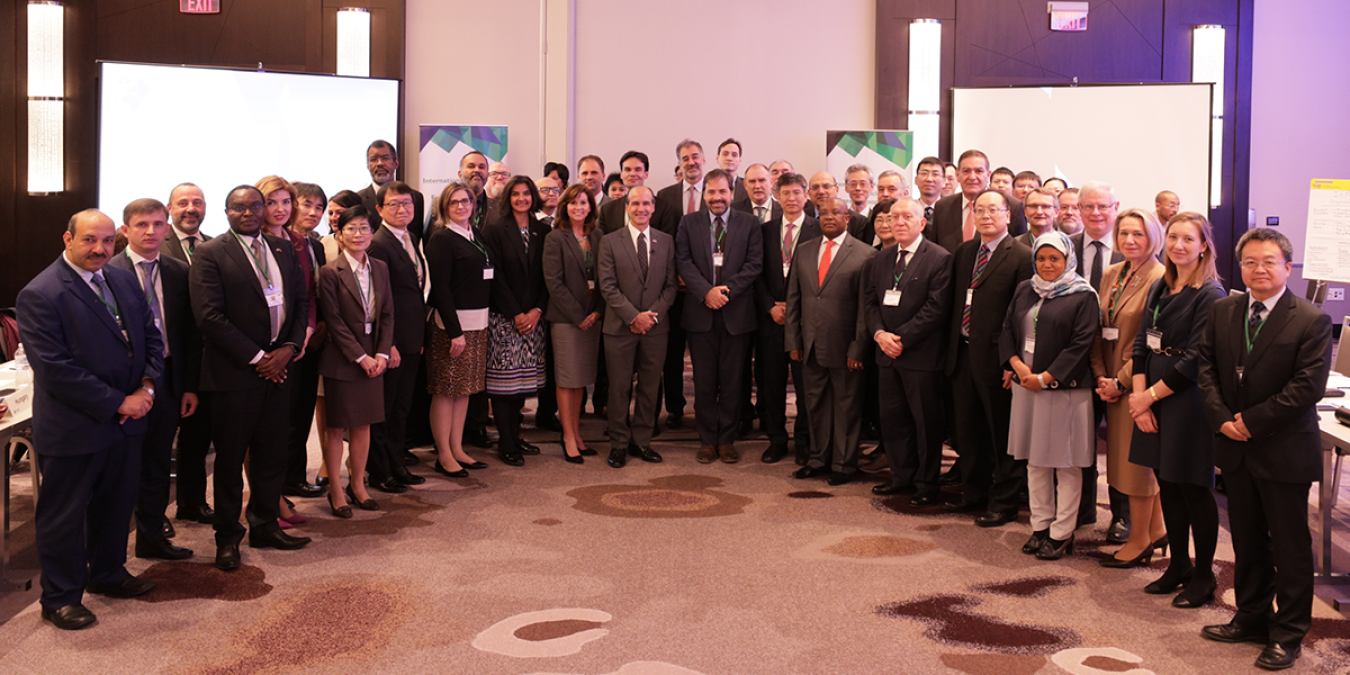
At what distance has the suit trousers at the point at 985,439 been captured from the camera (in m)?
A: 4.53

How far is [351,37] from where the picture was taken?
28.3 ft

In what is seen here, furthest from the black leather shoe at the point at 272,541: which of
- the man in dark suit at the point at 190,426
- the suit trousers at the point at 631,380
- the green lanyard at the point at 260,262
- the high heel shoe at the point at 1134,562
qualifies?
the high heel shoe at the point at 1134,562

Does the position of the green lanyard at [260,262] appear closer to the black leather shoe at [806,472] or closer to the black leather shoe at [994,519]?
the black leather shoe at [806,472]

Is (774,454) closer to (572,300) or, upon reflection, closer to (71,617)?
(572,300)

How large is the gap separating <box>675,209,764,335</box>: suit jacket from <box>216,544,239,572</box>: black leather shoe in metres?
2.76

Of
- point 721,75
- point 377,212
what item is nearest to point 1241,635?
point 377,212

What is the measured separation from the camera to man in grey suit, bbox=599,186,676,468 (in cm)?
558

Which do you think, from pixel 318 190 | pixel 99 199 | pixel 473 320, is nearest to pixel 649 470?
pixel 473 320

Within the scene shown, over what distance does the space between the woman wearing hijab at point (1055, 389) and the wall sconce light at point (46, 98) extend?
313 inches

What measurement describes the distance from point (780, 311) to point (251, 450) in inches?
115

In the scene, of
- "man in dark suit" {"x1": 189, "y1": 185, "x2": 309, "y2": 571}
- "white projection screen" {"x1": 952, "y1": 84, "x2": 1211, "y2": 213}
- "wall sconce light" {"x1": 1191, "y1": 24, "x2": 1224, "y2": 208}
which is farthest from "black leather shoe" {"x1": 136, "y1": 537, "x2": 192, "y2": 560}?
"wall sconce light" {"x1": 1191, "y1": 24, "x2": 1224, "y2": 208}

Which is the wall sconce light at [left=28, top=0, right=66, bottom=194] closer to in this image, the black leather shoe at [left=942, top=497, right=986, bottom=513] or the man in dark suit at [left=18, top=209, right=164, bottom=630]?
the man in dark suit at [left=18, top=209, right=164, bottom=630]

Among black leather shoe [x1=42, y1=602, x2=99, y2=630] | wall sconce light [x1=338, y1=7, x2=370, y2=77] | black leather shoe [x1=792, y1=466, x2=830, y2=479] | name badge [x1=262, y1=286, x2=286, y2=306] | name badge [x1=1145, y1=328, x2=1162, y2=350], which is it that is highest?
wall sconce light [x1=338, y1=7, x2=370, y2=77]

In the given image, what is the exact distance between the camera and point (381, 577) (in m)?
3.80
